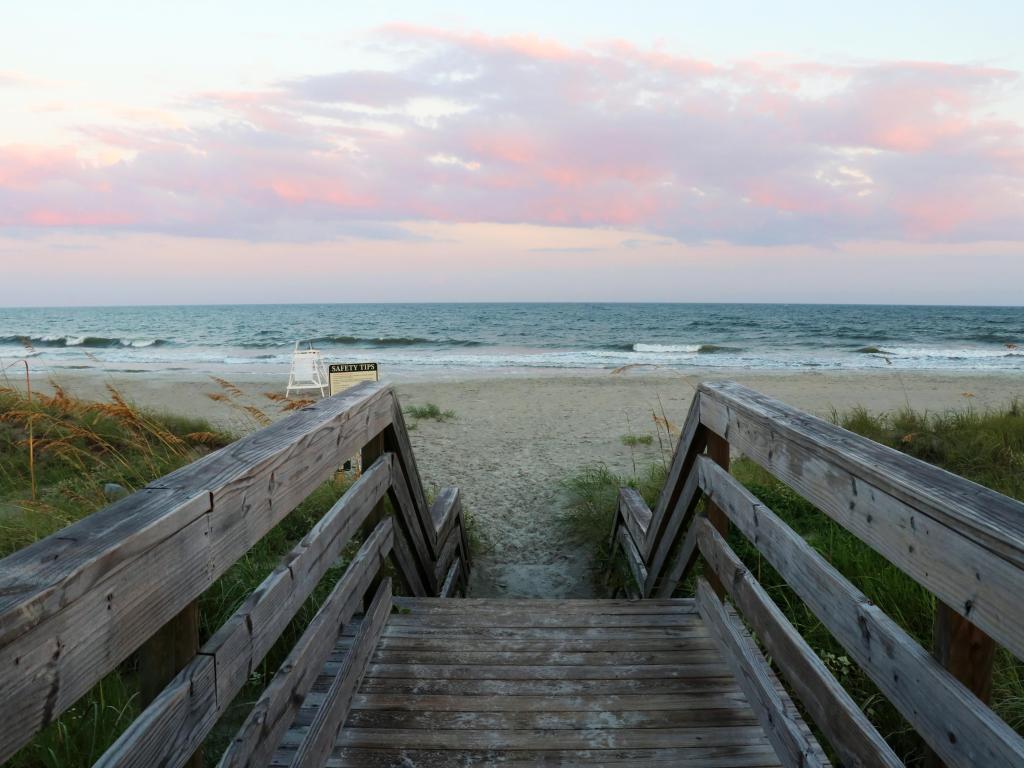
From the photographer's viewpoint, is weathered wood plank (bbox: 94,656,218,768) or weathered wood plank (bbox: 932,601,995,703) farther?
weathered wood plank (bbox: 932,601,995,703)

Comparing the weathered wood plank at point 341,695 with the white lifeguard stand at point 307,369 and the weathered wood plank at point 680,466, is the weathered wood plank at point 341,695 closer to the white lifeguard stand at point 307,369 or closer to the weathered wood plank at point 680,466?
the weathered wood plank at point 680,466

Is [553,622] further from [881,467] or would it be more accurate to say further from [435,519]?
[881,467]

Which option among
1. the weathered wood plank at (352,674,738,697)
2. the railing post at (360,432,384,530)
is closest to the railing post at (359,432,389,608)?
the railing post at (360,432,384,530)

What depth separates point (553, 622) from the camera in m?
2.80

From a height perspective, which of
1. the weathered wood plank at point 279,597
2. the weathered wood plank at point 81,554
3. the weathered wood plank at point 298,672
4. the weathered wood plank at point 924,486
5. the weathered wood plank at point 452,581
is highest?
the weathered wood plank at point 924,486

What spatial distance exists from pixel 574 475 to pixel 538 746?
5.49m

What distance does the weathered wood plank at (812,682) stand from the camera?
1381 millimetres

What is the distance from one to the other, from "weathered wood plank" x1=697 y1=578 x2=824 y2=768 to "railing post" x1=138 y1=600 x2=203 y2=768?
1.43 meters

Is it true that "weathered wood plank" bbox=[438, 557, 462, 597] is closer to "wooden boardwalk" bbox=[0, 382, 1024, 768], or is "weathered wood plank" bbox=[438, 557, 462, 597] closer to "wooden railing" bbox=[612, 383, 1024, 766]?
"wooden boardwalk" bbox=[0, 382, 1024, 768]

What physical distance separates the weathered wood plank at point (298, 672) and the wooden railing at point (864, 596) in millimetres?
1274

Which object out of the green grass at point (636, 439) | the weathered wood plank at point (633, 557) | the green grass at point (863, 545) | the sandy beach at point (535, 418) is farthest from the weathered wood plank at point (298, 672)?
the green grass at point (636, 439)

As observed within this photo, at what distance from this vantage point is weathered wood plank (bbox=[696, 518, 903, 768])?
4.53 ft

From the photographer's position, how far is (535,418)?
36.4 feet

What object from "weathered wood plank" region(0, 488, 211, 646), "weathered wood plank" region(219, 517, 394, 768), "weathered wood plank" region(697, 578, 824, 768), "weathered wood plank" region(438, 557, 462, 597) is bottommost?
"weathered wood plank" region(438, 557, 462, 597)
